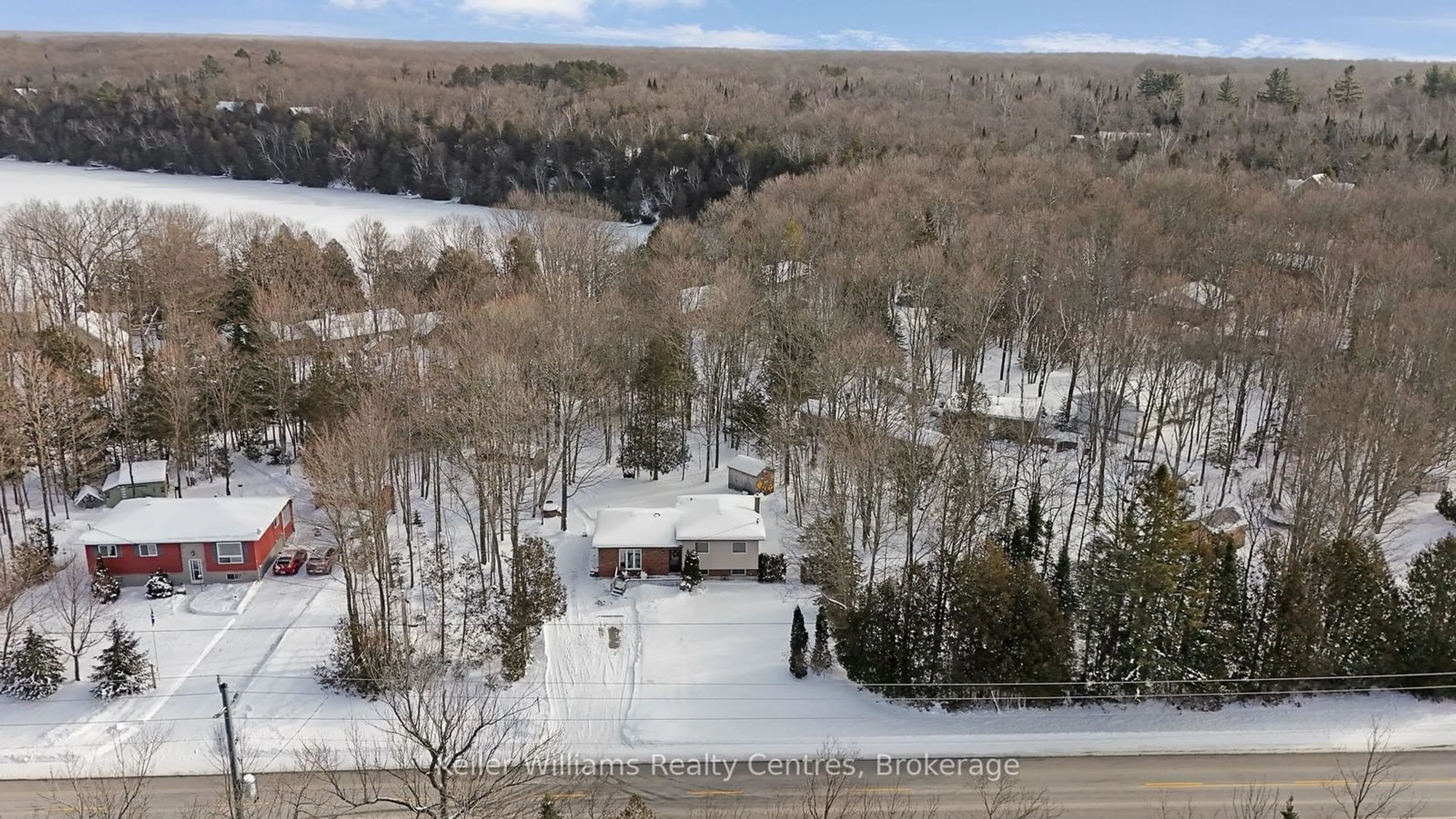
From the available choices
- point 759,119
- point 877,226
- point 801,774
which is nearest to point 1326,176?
point 877,226

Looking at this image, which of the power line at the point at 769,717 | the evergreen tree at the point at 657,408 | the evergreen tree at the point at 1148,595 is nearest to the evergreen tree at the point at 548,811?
the power line at the point at 769,717

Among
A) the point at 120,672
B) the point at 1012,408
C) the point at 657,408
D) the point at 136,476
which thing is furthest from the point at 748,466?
the point at 136,476

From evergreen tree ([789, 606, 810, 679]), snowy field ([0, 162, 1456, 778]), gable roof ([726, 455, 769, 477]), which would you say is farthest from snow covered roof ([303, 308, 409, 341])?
evergreen tree ([789, 606, 810, 679])

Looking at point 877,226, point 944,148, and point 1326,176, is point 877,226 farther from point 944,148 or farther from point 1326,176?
point 1326,176

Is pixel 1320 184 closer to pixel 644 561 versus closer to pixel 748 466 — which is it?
pixel 748 466

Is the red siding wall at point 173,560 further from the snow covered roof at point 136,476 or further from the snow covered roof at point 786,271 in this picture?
the snow covered roof at point 786,271

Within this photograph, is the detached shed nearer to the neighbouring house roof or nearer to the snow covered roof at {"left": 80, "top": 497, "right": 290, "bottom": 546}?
the snow covered roof at {"left": 80, "top": 497, "right": 290, "bottom": 546}
